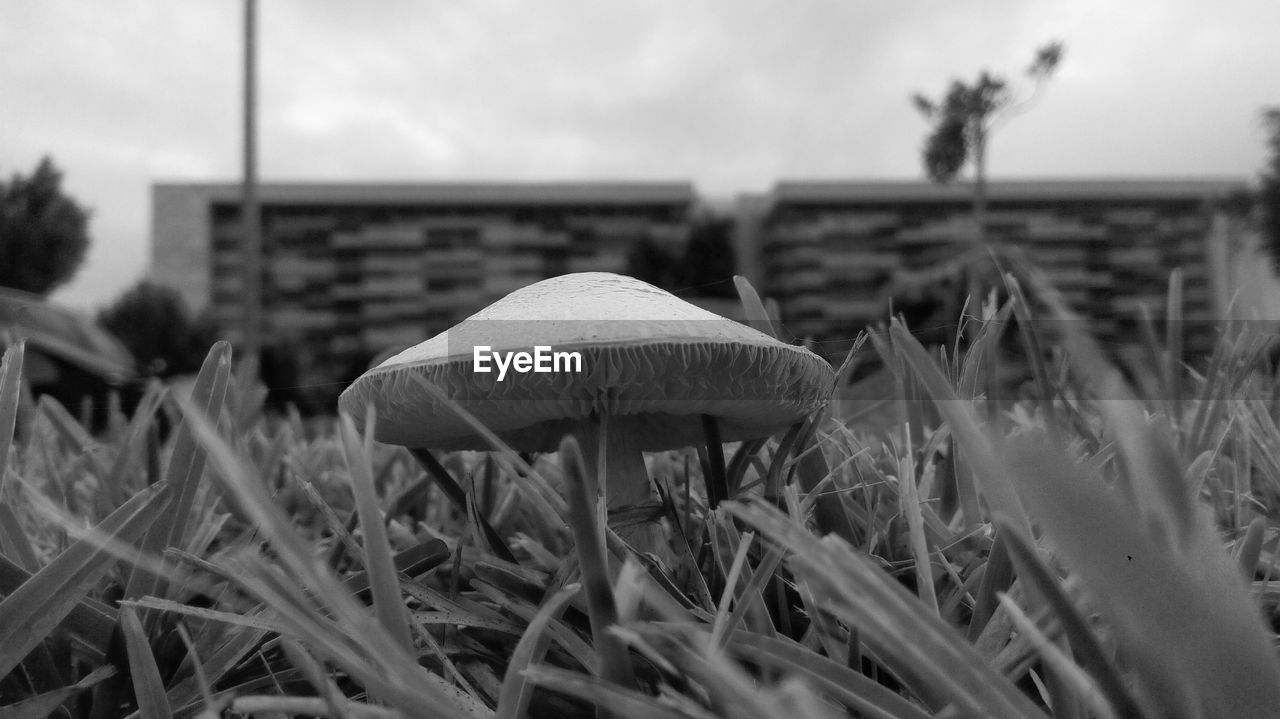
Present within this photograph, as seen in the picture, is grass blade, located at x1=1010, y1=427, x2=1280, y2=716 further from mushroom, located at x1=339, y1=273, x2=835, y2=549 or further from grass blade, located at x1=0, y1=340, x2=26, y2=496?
grass blade, located at x1=0, y1=340, x2=26, y2=496

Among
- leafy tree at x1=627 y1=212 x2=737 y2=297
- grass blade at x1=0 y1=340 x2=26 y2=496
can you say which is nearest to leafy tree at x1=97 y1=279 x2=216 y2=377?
leafy tree at x1=627 y1=212 x2=737 y2=297

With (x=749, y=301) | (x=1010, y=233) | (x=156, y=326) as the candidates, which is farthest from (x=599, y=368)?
(x=1010, y=233)

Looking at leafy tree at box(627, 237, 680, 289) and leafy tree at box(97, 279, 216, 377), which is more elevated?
leafy tree at box(627, 237, 680, 289)

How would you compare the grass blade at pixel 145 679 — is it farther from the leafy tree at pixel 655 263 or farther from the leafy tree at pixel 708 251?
the leafy tree at pixel 655 263

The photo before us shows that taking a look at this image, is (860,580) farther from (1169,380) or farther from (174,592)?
(1169,380)

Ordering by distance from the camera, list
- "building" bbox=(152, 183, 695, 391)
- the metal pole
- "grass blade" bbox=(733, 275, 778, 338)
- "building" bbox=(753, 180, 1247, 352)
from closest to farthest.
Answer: "grass blade" bbox=(733, 275, 778, 338) < the metal pole < "building" bbox=(152, 183, 695, 391) < "building" bbox=(753, 180, 1247, 352)

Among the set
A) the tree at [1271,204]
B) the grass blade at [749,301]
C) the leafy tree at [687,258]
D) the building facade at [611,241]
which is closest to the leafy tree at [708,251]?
the leafy tree at [687,258]
